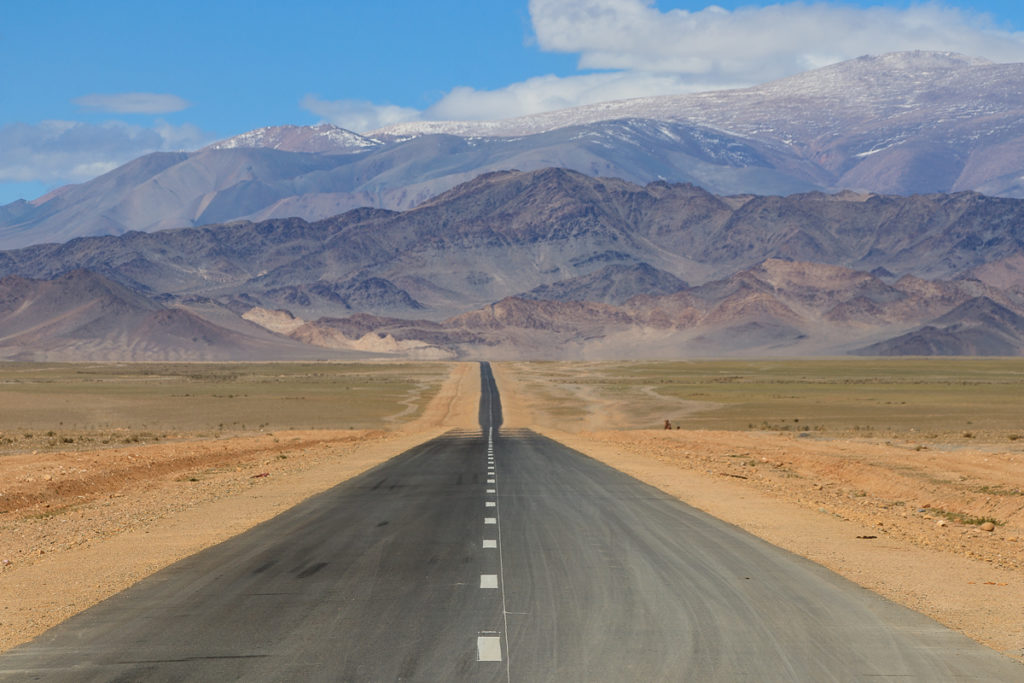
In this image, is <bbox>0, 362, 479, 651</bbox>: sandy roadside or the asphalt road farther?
<bbox>0, 362, 479, 651</bbox>: sandy roadside

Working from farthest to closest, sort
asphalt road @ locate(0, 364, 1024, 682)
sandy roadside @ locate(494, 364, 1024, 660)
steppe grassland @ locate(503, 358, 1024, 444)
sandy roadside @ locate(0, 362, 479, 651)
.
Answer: steppe grassland @ locate(503, 358, 1024, 444) < sandy roadside @ locate(0, 362, 479, 651) < sandy roadside @ locate(494, 364, 1024, 660) < asphalt road @ locate(0, 364, 1024, 682)

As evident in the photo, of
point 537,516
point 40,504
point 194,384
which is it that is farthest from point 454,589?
point 194,384

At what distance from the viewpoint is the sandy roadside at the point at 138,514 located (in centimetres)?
1338

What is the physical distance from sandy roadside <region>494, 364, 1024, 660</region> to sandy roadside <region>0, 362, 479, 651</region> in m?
8.88

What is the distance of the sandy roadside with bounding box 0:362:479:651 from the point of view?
43.9 ft

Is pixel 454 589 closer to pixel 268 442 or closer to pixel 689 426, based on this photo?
pixel 268 442

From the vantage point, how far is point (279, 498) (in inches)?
952

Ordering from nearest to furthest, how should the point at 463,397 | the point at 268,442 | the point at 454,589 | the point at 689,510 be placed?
the point at 454,589 < the point at 689,510 < the point at 268,442 < the point at 463,397

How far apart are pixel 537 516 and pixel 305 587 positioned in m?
7.62

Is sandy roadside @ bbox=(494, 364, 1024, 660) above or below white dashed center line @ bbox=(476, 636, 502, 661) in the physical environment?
below

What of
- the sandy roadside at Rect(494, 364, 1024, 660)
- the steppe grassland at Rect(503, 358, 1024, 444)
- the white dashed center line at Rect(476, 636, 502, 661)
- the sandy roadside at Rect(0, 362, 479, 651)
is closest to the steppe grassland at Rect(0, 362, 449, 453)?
the sandy roadside at Rect(0, 362, 479, 651)

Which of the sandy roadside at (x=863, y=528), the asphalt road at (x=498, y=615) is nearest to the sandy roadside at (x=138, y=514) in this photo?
the asphalt road at (x=498, y=615)

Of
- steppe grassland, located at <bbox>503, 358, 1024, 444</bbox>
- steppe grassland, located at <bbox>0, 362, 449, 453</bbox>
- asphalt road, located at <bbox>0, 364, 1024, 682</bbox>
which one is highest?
asphalt road, located at <bbox>0, 364, 1024, 682</bbox>

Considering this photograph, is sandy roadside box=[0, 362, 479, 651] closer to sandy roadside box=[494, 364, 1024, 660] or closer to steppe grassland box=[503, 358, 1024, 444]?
sandy roadside box=[494, 364, 1024, 660]
